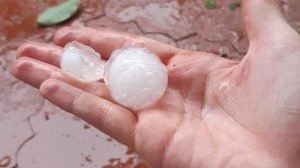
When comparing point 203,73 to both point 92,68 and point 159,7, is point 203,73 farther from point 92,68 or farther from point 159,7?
point 159,7

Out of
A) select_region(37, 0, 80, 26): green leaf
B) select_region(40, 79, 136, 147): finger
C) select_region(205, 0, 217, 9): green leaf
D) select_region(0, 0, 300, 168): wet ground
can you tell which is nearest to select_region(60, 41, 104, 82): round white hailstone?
select_region(40, 79, 136, 147): finger

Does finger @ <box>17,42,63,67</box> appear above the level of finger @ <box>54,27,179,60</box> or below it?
below

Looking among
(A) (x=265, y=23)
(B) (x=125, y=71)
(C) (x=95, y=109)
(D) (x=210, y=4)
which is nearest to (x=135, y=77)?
(B) (x=125, y=71)

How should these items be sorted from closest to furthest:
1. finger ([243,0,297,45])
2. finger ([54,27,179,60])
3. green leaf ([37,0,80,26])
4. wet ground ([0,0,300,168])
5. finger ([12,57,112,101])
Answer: finger ([243,0,297,45]) → finger ([12,57,112,101]) → finger ([54,27,179,60]) → wet ground ([0,0,300,168]) → green leaf ([37,0,80,26])

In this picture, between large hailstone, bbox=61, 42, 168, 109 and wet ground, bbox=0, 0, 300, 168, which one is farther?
wet ground, bbox=0, 0, 300, 168

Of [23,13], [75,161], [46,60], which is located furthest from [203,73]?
[23,13]

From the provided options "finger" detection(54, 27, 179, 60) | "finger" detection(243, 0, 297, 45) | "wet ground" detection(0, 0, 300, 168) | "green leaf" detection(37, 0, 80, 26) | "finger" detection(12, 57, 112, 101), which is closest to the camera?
"finger" detection(243, 0, 297, 45)

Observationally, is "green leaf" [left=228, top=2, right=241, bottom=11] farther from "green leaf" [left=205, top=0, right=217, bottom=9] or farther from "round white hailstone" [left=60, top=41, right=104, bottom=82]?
"round white hailstone" [left=60, top=41, right=104, bottom=82]

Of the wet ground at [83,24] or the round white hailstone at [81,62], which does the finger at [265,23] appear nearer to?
the round white hailstone at [81,62]
